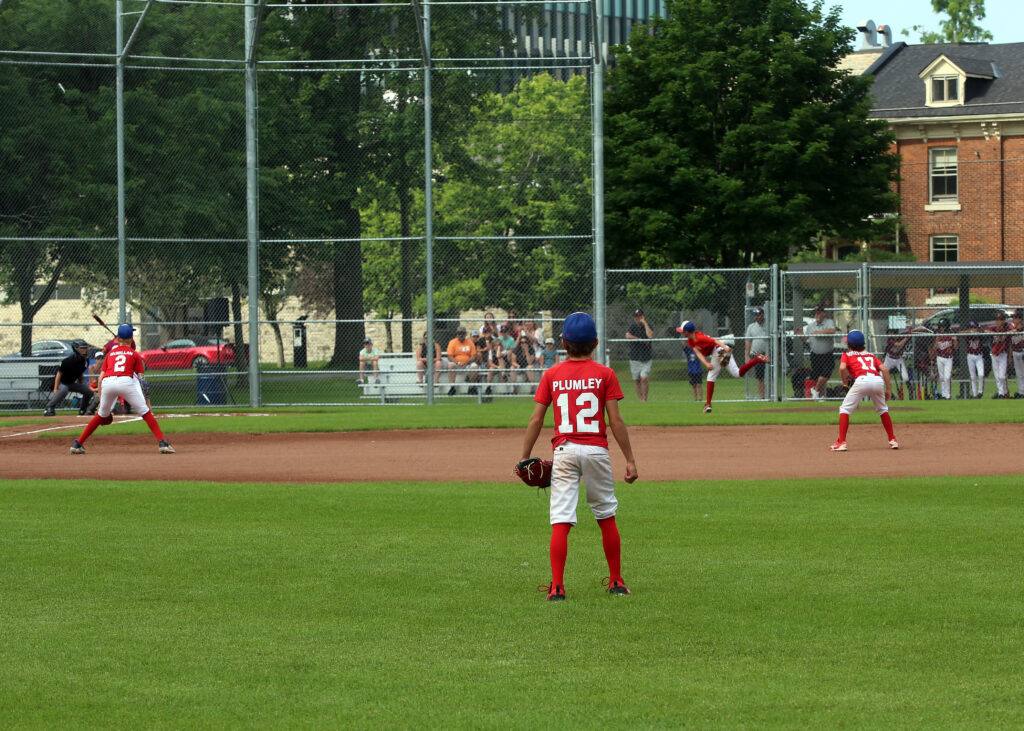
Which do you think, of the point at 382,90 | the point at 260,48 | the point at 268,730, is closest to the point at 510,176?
the point at 382,90

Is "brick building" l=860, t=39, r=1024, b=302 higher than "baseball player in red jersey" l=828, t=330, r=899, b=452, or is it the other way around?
"brick building" l=860, t=39, r=1024, b=302

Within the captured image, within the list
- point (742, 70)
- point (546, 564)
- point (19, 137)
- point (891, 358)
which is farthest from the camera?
point (742, 70)

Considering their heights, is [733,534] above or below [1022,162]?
below

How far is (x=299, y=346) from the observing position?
2542cm

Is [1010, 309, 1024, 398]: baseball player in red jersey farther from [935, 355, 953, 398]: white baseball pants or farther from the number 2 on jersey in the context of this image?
the number 2 on jersey

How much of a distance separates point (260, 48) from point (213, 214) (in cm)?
368

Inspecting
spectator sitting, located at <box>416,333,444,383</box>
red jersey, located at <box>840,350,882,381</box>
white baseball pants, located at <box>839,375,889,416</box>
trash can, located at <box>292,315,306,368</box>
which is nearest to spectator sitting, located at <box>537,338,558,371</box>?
spectator sitting, located at <box>416,333,444,383</box>

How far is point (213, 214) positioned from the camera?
25469 millimetres

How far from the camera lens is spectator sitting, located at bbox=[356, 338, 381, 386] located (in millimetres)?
25625

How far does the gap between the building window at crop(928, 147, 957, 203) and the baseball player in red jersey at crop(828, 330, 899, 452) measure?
41.0 meters

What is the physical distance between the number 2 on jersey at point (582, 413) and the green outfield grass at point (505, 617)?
99cm

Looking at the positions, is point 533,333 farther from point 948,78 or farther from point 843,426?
point 948,78

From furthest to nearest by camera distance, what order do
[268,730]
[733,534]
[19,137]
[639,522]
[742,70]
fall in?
[742,70], [19,137], [639,522], [733,534], [268,730]

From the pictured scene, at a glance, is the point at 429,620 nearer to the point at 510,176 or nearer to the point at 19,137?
the point at 510,176
